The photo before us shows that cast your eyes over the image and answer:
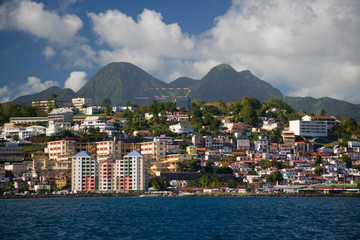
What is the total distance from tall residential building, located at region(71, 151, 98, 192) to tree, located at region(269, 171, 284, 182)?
3943 centimetres

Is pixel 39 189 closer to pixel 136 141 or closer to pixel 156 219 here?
pixel 136 141

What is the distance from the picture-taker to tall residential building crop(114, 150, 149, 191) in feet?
367

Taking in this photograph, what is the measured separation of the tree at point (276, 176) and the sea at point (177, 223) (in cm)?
4398

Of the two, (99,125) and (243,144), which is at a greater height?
(99,125)

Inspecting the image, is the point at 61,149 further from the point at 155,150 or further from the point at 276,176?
the point at 276,176

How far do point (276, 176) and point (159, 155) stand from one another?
28471 millimetres

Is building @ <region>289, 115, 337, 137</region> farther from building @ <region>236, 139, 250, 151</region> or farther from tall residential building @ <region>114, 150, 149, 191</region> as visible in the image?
tall residential building @ <region>114, 150, 149, 191</region>

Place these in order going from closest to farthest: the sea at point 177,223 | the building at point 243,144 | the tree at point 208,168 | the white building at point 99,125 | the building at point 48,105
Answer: the sea at point 177,223 < the tree at point 208,168 < the building at point 243,144 < the white building at point 99,125 < the building at point 48,105

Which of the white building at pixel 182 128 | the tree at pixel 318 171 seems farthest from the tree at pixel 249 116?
the tree at pixel 318 171

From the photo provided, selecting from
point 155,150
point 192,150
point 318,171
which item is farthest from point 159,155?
point 318,171

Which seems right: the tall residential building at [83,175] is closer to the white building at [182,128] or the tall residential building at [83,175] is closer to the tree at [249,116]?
the white building at [182,128]

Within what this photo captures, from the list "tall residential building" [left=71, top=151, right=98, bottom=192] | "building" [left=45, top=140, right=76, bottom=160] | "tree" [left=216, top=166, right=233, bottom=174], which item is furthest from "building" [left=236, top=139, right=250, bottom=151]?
"tall residential building" [left=71, top=151, right=98, bottom=192]

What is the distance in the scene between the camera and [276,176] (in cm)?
12269

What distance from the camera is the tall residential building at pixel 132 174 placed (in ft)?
367
